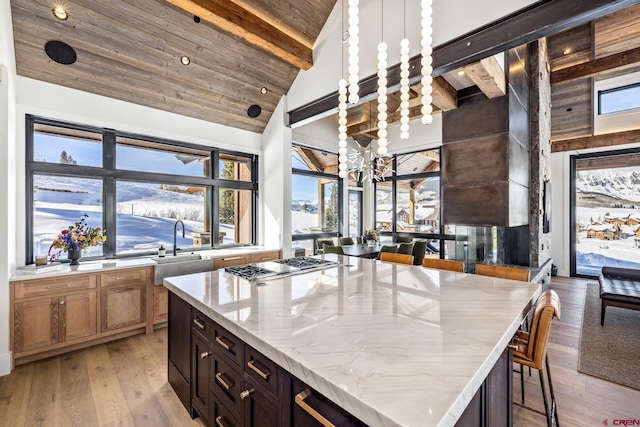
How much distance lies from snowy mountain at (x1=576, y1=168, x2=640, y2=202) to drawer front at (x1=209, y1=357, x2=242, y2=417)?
8.04m

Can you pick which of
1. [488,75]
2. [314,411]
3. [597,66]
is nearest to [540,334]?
[314,411]

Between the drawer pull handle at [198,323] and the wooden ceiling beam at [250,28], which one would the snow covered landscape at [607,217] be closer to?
the wooden ceiling beam at [250,28]

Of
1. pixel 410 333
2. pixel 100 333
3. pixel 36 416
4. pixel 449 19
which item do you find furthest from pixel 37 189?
pixel 449 19

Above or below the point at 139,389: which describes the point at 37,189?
above

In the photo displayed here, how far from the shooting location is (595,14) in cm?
206

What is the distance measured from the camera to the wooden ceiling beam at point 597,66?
4410mm

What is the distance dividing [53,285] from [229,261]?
1.87 metres

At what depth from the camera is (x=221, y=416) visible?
157 cm

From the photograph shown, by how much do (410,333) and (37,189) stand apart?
4.29 metres

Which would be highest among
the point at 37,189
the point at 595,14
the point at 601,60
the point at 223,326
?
the point at 601,60

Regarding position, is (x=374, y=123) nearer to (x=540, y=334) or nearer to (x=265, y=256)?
(x=265, y=256)

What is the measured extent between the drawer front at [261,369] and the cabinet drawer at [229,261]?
2.82 m

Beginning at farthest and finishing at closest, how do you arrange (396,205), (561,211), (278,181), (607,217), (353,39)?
(396,205)
(561,211)
(607,217)
(278,181)
(353,39)

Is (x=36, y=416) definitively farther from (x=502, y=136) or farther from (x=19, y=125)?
(x=502, y=136)
